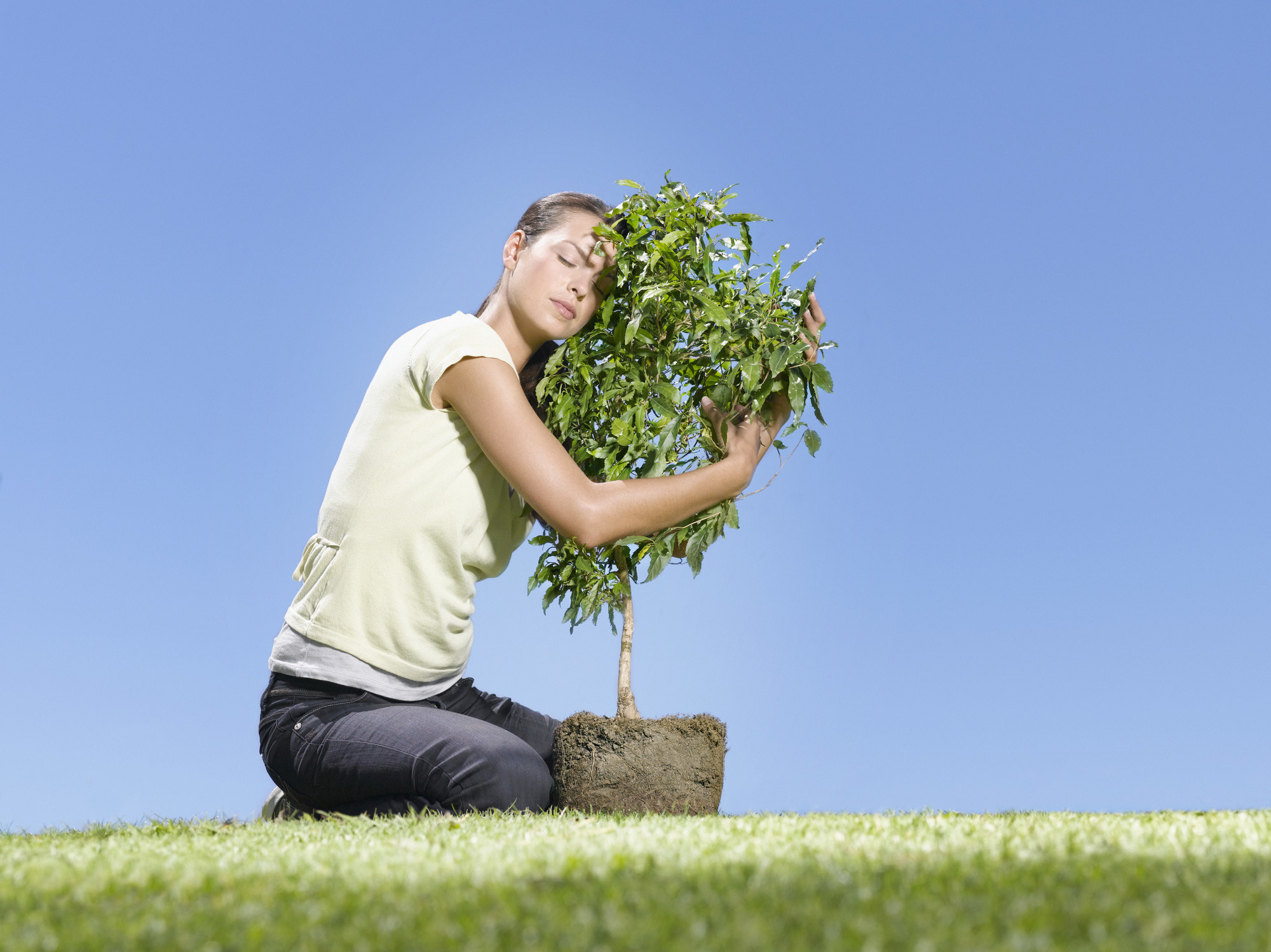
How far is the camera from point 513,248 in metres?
2.80

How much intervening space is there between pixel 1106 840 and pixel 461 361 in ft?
5.58

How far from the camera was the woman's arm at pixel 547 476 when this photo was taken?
7.73 feet

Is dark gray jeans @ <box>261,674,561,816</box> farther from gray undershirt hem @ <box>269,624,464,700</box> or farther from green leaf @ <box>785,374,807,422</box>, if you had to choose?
green leaf @ <box>785,374,807,422</box>

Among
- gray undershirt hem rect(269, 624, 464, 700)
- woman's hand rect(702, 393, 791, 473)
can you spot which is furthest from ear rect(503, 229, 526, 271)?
gray undershirt hem rect(269, 624, 464, 700)

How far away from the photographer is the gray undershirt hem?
2449mm

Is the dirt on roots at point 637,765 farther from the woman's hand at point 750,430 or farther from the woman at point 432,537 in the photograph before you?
the woman's hand at point 750,430

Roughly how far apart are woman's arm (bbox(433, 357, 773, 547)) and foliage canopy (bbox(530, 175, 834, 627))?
11 cm

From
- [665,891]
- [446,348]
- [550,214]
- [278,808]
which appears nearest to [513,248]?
[550,214]

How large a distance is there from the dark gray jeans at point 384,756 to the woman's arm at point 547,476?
0.57 meters

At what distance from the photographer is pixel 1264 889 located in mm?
1209

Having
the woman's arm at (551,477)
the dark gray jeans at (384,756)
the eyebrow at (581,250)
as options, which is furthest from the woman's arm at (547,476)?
the dark gray jeans at (384,756)

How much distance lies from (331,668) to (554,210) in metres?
1.39

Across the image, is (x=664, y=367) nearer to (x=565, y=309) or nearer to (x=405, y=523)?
(x=565, y=309)

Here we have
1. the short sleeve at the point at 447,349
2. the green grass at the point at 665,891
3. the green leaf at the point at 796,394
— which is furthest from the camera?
the green leaf at the point at 796,394
